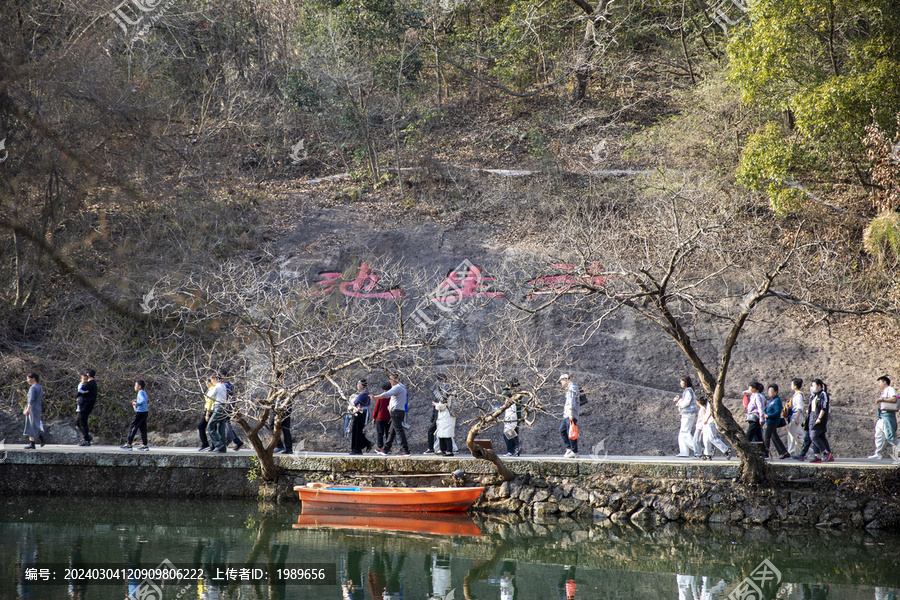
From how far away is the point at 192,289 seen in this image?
727 inches

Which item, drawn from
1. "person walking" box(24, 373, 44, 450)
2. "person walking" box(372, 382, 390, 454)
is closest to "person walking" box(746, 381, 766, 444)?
"person walking" box(372, 382, 390, 454)

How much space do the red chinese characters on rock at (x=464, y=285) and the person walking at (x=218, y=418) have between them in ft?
21.8

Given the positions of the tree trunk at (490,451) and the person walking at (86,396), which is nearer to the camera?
the tree trunk at (490,451)

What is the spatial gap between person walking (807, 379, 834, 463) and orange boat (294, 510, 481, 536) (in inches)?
235

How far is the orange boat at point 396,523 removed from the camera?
11.2 meters

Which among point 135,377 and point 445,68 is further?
point 445,68

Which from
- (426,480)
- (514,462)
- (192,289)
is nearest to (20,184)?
(192,289)

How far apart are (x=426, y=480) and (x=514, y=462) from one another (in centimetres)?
158

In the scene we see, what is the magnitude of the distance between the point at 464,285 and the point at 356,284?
292 centimetres

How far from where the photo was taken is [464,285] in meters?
18.5

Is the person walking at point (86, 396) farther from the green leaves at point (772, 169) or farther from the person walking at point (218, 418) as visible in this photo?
the green leaves at point (772, 169)

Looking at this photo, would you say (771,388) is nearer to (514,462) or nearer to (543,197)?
(514,462)

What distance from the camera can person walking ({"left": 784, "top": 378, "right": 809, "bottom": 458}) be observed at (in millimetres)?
12211
